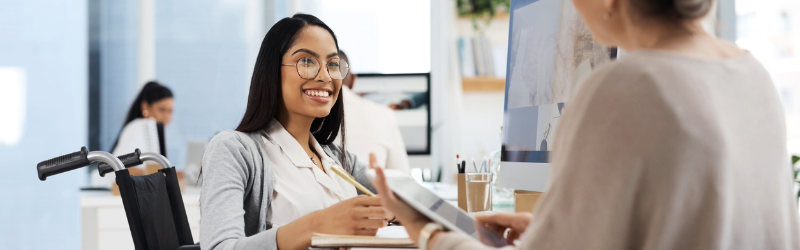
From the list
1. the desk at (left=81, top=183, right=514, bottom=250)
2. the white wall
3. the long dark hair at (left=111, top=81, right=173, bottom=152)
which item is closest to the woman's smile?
the desk at (left=81, top=183, right=514, bottom=250)

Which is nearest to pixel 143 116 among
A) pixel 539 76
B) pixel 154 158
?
pixel 154 158

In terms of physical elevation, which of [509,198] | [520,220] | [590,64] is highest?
[590,64]

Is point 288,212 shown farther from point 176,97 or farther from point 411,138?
point 176,97

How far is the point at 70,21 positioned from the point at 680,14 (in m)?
3.77

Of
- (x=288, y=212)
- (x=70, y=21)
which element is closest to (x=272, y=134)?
(x=288, y=212)

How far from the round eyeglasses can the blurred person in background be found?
152 centimetres

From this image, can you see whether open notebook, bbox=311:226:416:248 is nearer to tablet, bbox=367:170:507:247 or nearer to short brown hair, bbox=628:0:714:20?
tablet, bbox=367:170:507:247

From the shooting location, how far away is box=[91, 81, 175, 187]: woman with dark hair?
3.56 meters

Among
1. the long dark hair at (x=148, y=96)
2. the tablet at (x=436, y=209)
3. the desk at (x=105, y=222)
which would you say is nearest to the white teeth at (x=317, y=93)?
the tablet at (x=436, y=209)

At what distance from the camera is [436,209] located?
2.76 ft

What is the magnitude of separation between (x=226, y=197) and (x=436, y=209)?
0.60 m

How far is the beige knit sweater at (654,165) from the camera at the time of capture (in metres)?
0.55

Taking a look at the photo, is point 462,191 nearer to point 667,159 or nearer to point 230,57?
point 667,159

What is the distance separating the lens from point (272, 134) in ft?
4.91
